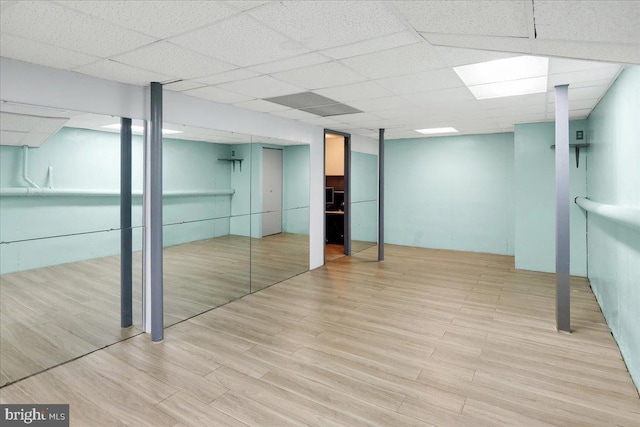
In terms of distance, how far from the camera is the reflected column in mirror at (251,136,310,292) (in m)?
5.44

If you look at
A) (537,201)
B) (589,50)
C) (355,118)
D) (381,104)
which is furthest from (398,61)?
(537,201)

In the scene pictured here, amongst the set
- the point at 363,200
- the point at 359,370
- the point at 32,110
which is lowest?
the point at 359,370

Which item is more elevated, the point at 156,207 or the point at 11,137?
the point at 11,137

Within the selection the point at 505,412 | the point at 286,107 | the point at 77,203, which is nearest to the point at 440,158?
the point at 286,107

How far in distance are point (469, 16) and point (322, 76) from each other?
5.48ft

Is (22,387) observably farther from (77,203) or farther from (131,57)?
(131,57)

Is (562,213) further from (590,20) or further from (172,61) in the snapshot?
(172,61)

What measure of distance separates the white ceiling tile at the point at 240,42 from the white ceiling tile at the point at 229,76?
274 mm

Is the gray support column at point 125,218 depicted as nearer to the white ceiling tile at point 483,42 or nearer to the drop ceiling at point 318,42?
the drop ceiling at point 318,42

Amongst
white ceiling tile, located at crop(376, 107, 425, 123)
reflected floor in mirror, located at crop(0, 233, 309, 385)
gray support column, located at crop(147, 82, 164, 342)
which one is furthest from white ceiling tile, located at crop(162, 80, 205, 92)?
white ceiling tile, located at crop(376, 107, 425, 123)

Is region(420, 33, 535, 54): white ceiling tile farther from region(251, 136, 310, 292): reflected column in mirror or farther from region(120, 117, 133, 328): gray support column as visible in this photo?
region(251, 136, 310, 292): reflected column in mirror

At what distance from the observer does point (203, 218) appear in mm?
4668

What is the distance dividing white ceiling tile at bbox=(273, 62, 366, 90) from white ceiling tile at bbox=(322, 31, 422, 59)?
0.82 ft

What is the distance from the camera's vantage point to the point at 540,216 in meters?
6.39
